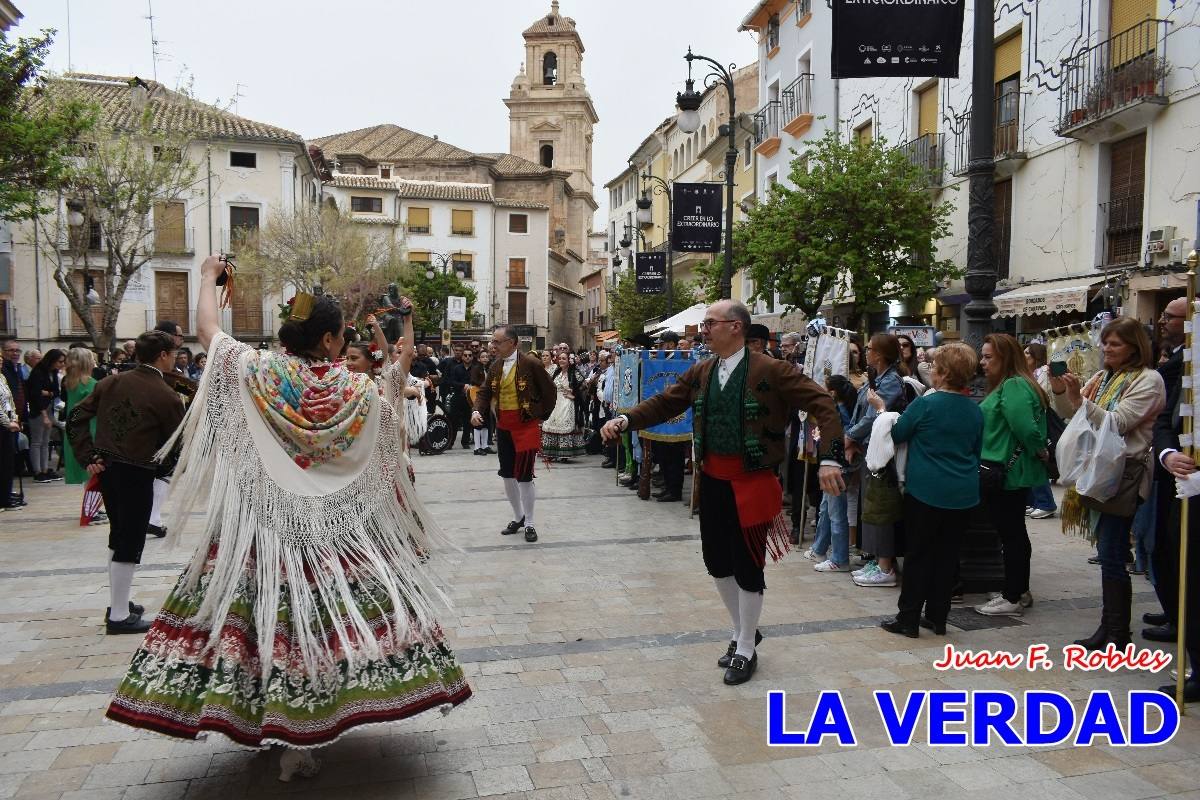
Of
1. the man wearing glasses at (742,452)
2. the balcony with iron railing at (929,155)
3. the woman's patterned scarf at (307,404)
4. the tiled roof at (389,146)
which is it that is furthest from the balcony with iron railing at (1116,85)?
the tiled roof at (389,146)

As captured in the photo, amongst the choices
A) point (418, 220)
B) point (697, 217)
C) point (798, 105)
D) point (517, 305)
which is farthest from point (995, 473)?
point (517, 305)

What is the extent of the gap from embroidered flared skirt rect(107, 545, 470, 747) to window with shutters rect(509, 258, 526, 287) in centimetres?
5787

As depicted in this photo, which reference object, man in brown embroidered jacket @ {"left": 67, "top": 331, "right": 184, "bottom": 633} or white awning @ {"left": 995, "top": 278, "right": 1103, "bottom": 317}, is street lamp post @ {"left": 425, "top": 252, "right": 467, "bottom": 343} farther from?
man in brown embroidered jacket @ {"left": 67, "top": 331, "right": 184, "bottom": 633}

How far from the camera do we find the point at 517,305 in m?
61.0

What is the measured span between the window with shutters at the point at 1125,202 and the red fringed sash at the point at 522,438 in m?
10.4

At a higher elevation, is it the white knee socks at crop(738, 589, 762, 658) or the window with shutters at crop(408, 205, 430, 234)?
the window with shutters at crop(408, 205, 430, 234)

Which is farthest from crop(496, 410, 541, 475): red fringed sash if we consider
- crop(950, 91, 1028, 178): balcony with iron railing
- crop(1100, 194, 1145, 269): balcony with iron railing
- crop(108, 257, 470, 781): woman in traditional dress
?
crop(950, 91, 1028, 178): balcony with iron railing

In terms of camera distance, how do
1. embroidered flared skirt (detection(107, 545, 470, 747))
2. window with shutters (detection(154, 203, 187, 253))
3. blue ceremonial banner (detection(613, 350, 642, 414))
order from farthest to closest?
window with shutters (detection(154, 203, 187, 253)), blue ceremonial banner (detection(613, 350, 642, 414)), embroidered flared skirt (detection(107, 545, 470, 747))

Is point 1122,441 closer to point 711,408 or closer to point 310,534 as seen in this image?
point 711,408

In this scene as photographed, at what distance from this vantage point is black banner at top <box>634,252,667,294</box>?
22797mm

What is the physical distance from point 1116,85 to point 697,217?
6839mm

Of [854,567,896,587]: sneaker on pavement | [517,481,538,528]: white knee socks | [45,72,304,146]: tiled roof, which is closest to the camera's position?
[854,567,896,587]: sneaker on pavement

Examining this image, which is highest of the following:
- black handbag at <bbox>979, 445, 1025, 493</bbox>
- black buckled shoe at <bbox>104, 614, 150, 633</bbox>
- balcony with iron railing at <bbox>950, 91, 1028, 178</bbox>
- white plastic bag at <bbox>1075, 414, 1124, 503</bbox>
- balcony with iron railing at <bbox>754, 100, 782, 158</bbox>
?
balcony with iron railing at <bbox>754, 100, 782, 158</bbox>

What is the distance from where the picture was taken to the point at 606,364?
48.2 feet
